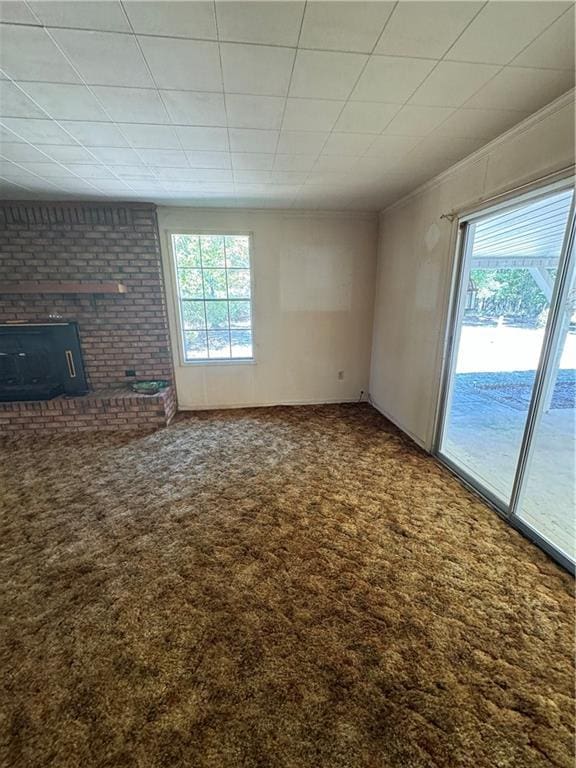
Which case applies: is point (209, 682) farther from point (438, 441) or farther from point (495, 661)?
point (438, 441)

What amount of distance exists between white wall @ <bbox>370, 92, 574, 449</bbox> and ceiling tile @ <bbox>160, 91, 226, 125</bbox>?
1.80 meters

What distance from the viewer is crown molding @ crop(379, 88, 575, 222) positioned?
5.55 ft

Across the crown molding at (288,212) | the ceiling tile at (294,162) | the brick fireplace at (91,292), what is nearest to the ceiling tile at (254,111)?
the ceiling tile at (294,162)

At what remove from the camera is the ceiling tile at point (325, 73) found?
4.61ft

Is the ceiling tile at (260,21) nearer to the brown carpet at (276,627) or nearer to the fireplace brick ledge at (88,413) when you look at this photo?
the brown carpet at (276,627)

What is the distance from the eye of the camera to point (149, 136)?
6.93ft

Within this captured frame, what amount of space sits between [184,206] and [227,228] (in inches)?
21.1

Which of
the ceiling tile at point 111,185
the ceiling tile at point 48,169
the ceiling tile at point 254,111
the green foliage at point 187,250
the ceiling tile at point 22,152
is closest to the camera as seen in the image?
the ceiling tile at point 254,111

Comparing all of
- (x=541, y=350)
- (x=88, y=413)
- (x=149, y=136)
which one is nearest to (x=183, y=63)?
(x=149, y=136)

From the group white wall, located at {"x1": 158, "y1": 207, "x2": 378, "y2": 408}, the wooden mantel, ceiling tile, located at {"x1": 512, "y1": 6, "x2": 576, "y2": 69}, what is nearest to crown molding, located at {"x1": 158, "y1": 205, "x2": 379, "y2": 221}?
white wall, located at {"x1": 158, "y1": 207, "x2": 378, "y2": 408}

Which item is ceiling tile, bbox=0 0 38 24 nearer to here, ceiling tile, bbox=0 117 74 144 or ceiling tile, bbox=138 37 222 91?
A: ceiling tile, bbox=138 37 222 91

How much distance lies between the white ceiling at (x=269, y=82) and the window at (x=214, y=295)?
1279 mm

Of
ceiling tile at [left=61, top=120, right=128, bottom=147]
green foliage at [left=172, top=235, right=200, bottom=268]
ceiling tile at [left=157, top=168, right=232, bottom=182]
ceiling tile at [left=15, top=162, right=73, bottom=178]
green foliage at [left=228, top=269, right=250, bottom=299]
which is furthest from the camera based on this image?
green foliage at [left=228, top=269, right=250, bottom=299]

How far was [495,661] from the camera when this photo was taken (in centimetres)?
139
